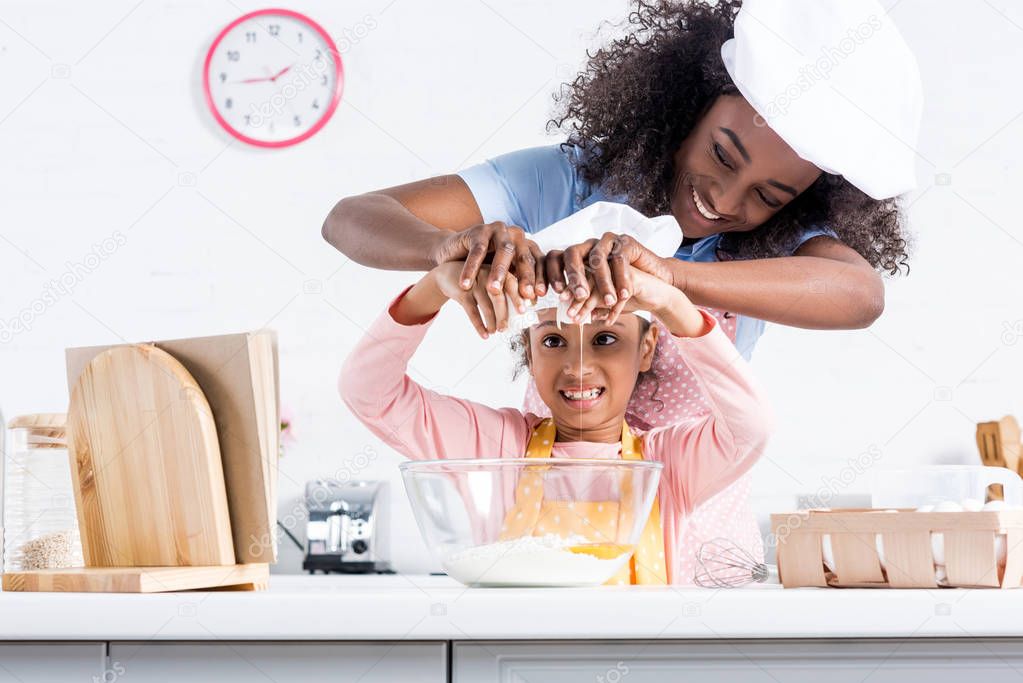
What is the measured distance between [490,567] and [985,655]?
319mm

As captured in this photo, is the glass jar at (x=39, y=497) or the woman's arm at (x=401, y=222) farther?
the woman's arm at (x=401, y=222)

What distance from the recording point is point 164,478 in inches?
30.4

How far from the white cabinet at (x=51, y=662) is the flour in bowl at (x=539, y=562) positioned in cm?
25

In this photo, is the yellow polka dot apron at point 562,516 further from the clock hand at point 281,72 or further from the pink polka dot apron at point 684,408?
the clock hand at point 281,72

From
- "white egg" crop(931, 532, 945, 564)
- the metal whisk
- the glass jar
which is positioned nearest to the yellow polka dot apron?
the metal whisk

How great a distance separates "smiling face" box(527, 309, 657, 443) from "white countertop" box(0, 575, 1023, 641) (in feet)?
1.74

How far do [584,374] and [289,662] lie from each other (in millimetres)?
579

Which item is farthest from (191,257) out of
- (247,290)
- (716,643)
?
(716,643)

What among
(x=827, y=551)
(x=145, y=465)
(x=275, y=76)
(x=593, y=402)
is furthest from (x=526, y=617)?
(x=275, y=76)

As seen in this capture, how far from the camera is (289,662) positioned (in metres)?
0.62

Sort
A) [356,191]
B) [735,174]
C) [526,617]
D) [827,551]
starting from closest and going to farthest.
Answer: [526,617] < [827,551] < [735,174] < [356,191]

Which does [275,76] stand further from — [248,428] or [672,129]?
[248,428]

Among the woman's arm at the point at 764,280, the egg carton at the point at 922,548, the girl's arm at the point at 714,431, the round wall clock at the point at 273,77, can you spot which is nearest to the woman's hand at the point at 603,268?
the woman's arm at the point at 764,280

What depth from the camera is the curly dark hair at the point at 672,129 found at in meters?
1.22
